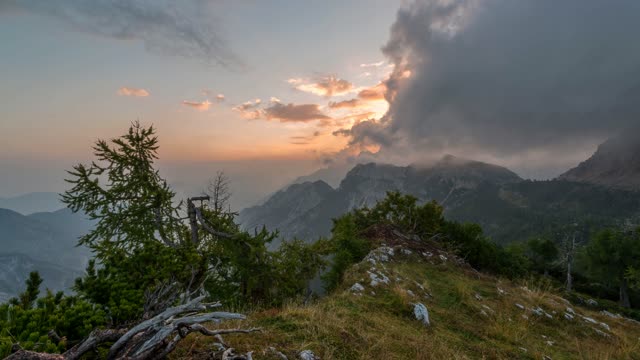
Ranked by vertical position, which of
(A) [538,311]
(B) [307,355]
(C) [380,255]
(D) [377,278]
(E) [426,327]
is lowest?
(A) [538,311]

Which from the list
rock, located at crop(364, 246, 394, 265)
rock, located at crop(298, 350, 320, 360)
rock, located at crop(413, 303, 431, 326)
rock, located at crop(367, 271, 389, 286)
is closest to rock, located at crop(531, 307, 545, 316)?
rock, located at crop(413, 303, 431, 326)

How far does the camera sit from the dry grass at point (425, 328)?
6.76 meters

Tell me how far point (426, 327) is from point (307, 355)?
5.12 m

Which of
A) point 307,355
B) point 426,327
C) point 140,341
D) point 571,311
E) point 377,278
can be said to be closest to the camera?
point 140,341

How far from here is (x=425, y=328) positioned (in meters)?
9.47

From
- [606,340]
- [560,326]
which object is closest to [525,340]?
[560,326]

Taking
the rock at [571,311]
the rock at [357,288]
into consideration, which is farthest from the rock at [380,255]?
the rock at [571,311]

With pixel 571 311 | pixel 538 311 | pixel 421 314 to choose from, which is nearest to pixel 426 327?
pixel 421 314

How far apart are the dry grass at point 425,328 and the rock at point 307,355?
136 millimetres

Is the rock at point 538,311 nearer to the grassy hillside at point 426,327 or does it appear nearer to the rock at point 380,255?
the grassy hillside at point 426,327

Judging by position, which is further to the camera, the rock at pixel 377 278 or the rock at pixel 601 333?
the rock at pixel 377 278

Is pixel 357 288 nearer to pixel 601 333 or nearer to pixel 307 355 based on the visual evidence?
pixel 307 355

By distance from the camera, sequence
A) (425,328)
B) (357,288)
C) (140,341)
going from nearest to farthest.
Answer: (140,341) → (425,328) → (357,288)

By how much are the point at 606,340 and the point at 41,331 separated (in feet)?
55.1
